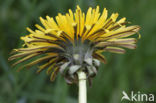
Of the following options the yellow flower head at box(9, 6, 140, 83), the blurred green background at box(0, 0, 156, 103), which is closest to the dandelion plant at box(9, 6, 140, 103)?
the yellow flower head at box(9, 6, 140, 83)

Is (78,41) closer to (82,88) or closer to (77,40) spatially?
(77,40)

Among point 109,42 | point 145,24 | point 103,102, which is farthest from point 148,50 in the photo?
point 109,42

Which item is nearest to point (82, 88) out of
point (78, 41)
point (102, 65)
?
point (78, 41)

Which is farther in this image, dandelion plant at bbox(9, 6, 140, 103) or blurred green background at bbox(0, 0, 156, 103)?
blurred green background at bbox(0, 0, 156, 103)

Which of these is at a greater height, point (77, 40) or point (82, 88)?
point (77, 40)

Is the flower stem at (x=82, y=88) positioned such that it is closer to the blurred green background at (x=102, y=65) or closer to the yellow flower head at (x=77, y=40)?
the yellow flower head at (x=77, y=40)

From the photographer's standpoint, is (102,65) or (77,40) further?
(102,65)

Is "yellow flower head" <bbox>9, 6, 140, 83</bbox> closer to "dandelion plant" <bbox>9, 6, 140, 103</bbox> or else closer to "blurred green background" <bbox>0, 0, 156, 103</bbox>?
"dandelion plant" <bbox>9, 6, 140, 103</bbox>
